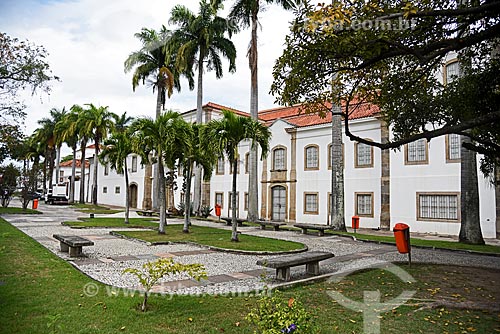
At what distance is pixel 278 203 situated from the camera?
84.5 ft

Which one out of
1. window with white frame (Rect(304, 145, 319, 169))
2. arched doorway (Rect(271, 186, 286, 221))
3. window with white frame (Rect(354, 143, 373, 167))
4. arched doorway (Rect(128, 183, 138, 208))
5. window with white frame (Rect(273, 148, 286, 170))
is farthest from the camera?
arched doorway (Rect(128, 183, 138, 208))

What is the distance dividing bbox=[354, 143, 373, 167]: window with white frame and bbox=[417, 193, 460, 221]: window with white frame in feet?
10.8

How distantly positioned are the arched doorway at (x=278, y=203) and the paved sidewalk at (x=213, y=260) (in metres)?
11.3

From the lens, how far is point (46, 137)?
4647 centimetres

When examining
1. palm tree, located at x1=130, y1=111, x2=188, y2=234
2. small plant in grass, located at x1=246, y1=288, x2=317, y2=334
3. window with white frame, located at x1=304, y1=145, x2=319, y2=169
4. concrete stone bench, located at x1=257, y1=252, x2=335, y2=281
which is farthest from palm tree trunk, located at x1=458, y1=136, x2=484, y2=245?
small plant in grass, located at x1=246, y1=288, x2=317, y2=334

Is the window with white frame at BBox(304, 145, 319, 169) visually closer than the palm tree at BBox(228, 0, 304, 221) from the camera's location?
No

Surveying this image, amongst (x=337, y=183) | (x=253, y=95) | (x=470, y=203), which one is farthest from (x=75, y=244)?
(x=253, y=95)

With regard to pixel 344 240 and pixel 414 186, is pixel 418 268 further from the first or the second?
pixel 414 186

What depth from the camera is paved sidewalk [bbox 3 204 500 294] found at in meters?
6.66

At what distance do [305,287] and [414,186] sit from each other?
→ 585 inches

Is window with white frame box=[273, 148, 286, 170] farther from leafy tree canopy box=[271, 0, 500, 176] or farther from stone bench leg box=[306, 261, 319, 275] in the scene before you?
stone bench leg box=[306, 261, 319, 275]

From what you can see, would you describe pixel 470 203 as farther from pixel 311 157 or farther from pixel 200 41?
pixel 200 41

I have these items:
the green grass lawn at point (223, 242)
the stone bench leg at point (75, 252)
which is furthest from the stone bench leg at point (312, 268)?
the stone bench leg at point (75, 252)

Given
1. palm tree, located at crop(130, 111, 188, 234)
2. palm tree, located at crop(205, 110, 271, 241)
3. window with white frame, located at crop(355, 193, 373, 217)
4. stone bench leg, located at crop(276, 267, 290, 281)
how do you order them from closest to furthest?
1. stone bench leg, located at crop(276, 267, 290, 281)
2. palm tree, located at crop(205, 110, 271, 241)
3. palm tree, located at crop(130, 111, 188, 234)
4. window with white frame, located at crop(355, 193, 373, 217)
